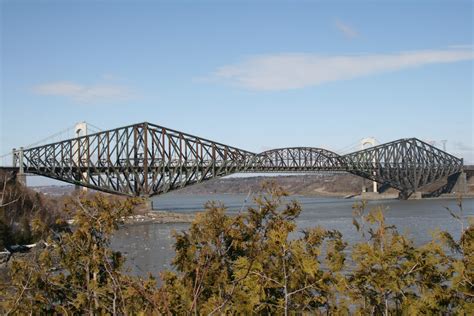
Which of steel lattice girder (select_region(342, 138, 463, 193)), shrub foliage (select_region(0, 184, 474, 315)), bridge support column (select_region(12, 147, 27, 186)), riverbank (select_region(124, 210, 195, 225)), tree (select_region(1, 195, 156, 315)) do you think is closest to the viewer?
shrub foliage (select_region(0, 184, 474, 315))

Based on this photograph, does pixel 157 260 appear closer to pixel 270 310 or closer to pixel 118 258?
pixel 118 258

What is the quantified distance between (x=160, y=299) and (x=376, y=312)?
621 centimetres

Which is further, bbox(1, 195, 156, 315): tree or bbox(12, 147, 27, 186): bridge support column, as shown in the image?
bbox(12, 147, 27, 186): bridge support column

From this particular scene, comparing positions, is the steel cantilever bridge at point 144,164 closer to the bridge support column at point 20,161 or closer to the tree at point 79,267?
the bridge support column at point 20,161

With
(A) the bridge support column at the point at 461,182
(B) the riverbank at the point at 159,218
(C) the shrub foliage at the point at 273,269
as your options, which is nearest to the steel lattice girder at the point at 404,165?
(A) the bridge support column at the point at 461,182

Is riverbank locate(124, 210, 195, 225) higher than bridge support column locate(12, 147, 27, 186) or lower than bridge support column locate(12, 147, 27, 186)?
lower

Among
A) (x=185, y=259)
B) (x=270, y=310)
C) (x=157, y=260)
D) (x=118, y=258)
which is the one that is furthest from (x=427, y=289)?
(x=157, y=260)

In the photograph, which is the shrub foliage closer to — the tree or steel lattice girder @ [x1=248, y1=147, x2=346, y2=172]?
the tree

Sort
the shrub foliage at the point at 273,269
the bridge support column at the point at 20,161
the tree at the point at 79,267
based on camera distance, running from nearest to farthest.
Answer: the shrub foliage at the point at 273,269 → the tree at the point at 79,267 → the bridge support column at the point at 20,161

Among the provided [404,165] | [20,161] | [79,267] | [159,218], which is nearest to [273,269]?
[79,267]

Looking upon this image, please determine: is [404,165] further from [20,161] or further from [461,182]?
[20,161]

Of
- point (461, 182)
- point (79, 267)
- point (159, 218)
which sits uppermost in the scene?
point (461, 182)

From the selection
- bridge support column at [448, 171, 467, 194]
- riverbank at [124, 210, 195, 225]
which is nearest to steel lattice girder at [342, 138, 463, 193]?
bridge support column at [448, 171, 467, 194]

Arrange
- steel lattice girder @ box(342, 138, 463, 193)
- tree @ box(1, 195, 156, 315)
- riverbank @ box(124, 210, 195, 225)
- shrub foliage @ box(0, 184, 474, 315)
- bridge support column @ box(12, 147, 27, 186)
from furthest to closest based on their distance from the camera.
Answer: steel lattice girder @ box(342, 138, 463, 193) → bridge support column @ box(12, 147, 27, 186) → riverbank @ box(124, 210, 195, 225) → tree @ box(1, 195, 156, 315) → shrub foliage @ box(0, 184, 474, 315)
